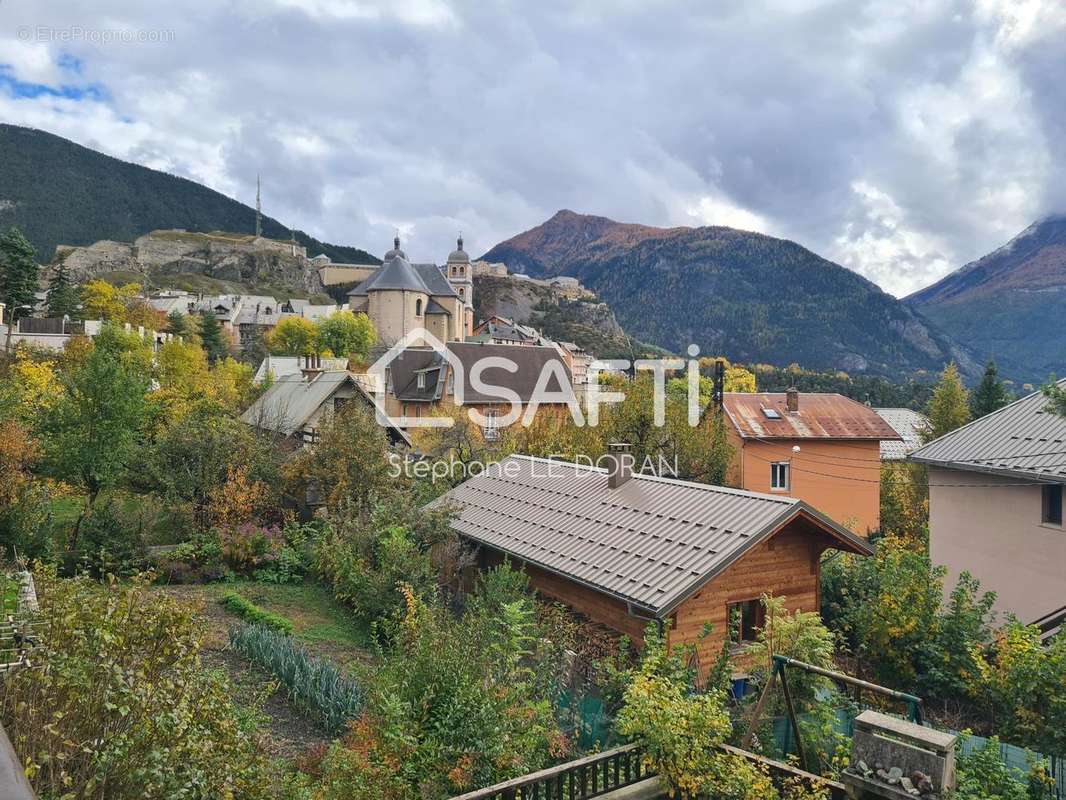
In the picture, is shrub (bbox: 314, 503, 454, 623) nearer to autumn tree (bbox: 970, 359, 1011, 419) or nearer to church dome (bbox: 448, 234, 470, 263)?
autumn tree (bbox: 970, 359, 1011, 419)

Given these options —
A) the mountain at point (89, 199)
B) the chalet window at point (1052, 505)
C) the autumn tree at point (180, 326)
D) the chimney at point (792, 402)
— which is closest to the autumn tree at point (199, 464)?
the chalet window at point (1052, 505)

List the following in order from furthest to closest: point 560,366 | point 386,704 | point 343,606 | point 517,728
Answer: point 560,366, point 343,606, point 517,728, point 386,704

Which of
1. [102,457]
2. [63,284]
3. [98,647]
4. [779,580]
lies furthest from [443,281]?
[98,647]

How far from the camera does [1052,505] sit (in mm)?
16703

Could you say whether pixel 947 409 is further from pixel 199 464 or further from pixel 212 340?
pixel 212 340

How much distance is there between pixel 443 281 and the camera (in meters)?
91.9

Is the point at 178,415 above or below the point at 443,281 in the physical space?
below

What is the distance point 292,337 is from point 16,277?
2310 cm

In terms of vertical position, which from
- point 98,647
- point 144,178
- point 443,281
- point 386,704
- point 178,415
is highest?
point 144,178

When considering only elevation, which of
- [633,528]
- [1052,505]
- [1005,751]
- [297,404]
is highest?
[297,404]

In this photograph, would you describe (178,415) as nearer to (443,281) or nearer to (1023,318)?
(443,281)

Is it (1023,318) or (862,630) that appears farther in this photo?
(1023,318)

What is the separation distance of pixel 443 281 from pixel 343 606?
79.3 meters

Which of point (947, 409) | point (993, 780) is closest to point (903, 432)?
point (947, 409)
